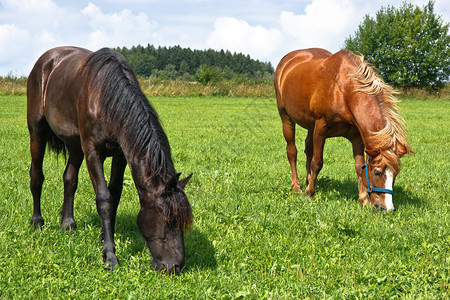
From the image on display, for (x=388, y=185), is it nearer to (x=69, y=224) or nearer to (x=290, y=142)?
(x=290, y=142)

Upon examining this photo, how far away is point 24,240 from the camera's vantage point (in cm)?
389

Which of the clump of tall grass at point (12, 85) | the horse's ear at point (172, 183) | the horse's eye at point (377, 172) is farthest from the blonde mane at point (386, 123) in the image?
the clump of tall grass at point (12, 85)

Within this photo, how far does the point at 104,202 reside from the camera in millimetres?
3689

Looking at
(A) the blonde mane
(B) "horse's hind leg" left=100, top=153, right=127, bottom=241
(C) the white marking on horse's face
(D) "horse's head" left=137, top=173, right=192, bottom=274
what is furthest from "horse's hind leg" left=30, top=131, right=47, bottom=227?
(C) the white marking on horse's face

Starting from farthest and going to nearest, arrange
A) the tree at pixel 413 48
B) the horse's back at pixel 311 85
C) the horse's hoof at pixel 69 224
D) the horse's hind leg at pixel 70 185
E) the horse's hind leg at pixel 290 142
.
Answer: the tree at pixel 413 48, the horse's hind leg at pixel 290 142, the horse's back at pixel 311 85, the horse's hind leg at pixel 70 185, the horse's hoof at pixel 69 224

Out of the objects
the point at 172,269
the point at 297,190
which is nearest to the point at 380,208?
the point at 297,190

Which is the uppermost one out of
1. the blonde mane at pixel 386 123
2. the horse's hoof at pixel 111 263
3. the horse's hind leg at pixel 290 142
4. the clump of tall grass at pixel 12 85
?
the blonde mane at pixel 386 123

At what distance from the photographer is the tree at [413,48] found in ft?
172

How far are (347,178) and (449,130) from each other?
9329 mm

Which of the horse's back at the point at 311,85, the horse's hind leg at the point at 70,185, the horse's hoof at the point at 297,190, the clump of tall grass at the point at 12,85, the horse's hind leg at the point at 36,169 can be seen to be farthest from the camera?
the clump of tall grass at the point at 12,85

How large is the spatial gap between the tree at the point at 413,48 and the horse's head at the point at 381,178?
170ft

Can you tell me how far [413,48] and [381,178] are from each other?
54844 millimetres

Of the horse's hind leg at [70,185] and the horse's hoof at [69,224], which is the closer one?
the horse's hoof at [69,224]

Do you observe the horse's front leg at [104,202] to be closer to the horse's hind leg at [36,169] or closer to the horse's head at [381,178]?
the horse's hind leg at [36,169]
